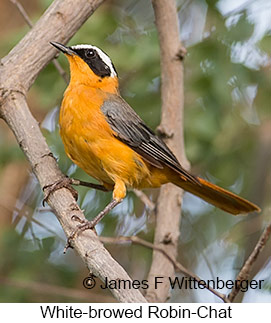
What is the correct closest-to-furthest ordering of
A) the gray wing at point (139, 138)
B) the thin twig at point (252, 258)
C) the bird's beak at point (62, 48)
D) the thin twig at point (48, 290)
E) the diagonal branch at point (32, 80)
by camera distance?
1. the thin twig at point (252, 258)
2. the diagonal branch at point (32, 80)
3. the bird's beak at point (62, 48)
4. the gray wing at point (139, 138)
5. the thin twig at point (48, 290)

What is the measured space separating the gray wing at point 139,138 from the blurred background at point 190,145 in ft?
2.09

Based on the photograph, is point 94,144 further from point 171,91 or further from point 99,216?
point 171,91

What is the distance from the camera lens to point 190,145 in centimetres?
553

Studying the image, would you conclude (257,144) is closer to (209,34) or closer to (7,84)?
(209,34)

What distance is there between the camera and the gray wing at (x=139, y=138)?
4.65 meters

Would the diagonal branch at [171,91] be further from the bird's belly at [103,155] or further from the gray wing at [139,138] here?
the bird's belly at [103,155]

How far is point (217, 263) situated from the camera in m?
5.78

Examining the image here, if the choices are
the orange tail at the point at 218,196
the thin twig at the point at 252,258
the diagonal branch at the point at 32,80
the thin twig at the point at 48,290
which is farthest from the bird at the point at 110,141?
the thin twig at the point at 252,258

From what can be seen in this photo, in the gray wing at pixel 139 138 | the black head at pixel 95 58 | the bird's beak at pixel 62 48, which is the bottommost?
the gray wing at pixel 139 138

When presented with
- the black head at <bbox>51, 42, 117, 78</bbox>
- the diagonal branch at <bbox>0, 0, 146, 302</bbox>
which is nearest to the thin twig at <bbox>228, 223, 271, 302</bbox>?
the diagonal branch at <bbox>0, 0, 146, 302</bbox>

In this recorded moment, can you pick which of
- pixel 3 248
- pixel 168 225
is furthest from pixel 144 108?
pixel 3 248

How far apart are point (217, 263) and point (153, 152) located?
1.58m

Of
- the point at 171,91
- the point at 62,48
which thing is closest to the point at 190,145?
the point at 171,91

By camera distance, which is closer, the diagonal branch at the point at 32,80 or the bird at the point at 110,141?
the diagonal branch at the point at 32,80
